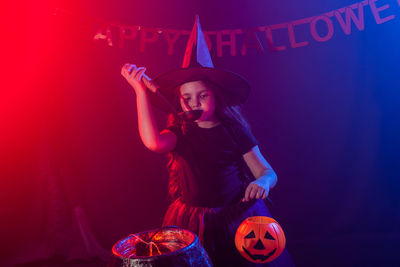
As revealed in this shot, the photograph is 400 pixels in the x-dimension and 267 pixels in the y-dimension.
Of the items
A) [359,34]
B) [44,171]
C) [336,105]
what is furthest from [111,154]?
[359,34]

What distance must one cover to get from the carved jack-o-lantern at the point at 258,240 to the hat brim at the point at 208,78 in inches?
29.1

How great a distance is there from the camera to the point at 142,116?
140 centimetres

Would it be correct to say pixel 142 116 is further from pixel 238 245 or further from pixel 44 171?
pixel 44 171

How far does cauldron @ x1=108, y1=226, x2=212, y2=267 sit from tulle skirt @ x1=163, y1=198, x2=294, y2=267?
54 centimetres

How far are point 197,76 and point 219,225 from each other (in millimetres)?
802

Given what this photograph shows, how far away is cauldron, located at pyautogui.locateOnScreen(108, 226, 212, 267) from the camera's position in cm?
64

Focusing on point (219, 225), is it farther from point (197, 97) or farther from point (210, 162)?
point (197, 97)

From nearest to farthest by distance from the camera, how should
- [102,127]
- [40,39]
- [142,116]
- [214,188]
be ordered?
[142,116] < [214,188] < [40,39] < [102,127]

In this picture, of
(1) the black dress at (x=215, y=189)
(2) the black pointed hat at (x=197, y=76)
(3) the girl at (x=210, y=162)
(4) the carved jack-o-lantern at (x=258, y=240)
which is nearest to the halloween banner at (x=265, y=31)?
(2) the black pointed hat at (x=197, y=76)

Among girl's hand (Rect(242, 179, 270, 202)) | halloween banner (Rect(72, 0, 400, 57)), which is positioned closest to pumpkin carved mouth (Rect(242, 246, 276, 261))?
girl's hand (Rect(242, 179, 270, 202))

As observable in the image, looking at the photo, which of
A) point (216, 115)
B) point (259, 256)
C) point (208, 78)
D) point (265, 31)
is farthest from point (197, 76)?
point (265, 31)

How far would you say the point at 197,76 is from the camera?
5.24ft

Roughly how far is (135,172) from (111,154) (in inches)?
9.9

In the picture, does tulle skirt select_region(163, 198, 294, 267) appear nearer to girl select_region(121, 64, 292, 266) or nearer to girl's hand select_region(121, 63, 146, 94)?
girl select_region(121, 64, 292, 266)
